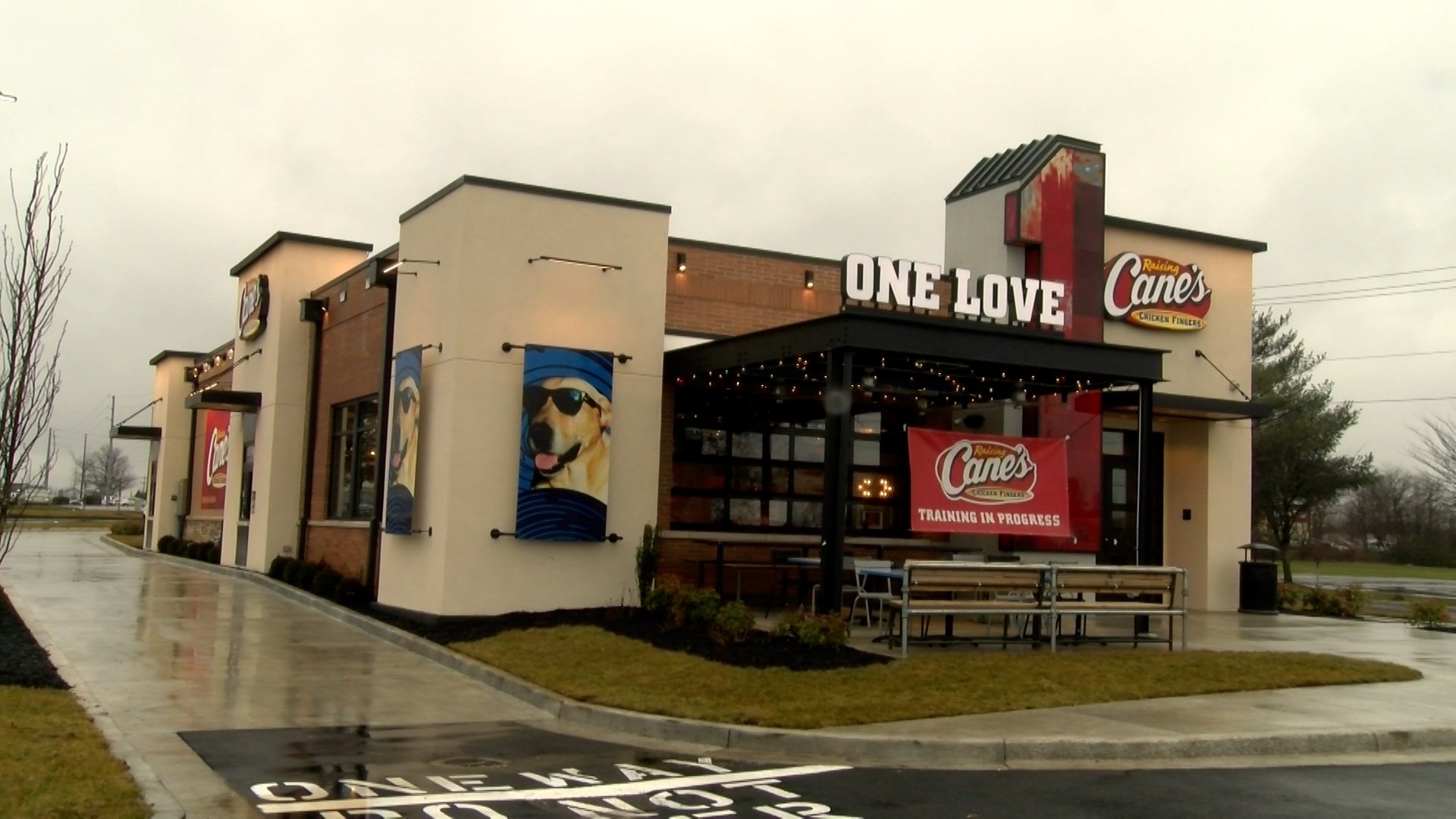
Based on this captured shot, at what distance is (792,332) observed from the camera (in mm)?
15773

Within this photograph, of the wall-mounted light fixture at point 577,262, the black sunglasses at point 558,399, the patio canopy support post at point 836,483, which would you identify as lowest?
the patio canopy support post at point 836,483

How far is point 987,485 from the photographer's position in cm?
1689

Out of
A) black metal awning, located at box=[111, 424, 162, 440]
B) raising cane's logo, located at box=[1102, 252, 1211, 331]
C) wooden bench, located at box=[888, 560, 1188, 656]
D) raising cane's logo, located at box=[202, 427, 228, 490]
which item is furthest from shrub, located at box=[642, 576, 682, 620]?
black metal awning, located at box=[111, 424, 162, 440]

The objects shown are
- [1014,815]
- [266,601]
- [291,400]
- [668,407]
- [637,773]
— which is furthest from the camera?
[291,400]

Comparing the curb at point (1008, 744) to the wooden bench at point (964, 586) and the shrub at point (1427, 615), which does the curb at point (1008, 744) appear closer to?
the wooden bench at point (964, 586)

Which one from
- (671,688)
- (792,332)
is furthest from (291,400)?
(671,688)

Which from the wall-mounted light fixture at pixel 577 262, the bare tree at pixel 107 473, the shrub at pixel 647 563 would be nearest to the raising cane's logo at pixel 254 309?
the wall-mounted light fixture at pixel 577 262

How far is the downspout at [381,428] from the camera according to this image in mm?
20594

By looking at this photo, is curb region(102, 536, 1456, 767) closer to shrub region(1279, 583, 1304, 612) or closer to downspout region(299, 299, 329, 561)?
shrub region(1279, 583, 1304, 612)

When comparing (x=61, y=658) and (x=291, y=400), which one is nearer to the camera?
(x=61, y=658)

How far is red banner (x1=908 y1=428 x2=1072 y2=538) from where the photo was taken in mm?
16438

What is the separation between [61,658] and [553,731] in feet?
21.0

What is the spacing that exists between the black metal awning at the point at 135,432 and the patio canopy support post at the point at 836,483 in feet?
110

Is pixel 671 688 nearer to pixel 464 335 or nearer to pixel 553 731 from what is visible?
pixel 553 731
